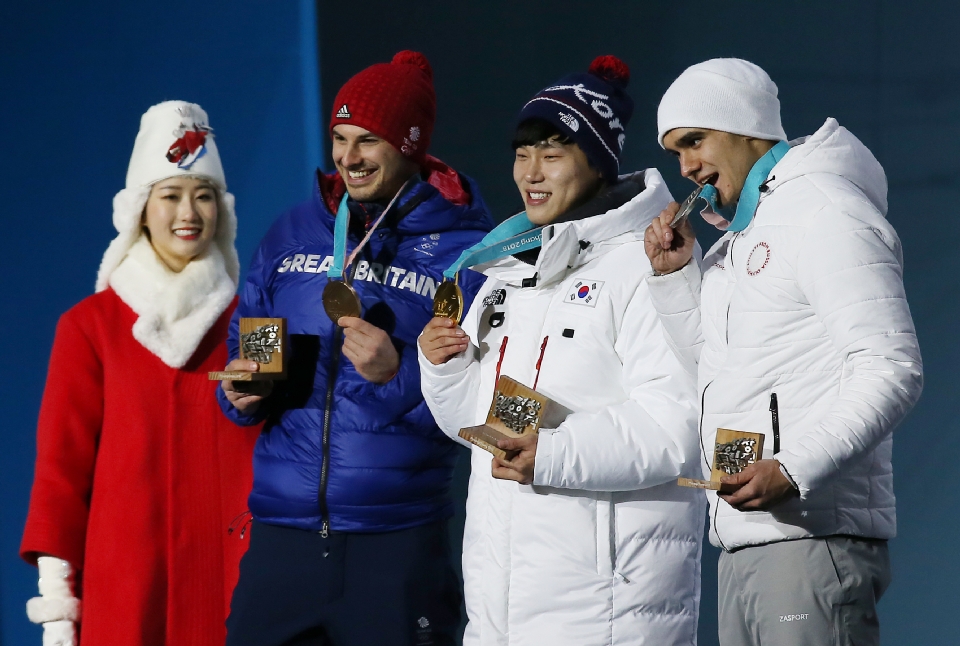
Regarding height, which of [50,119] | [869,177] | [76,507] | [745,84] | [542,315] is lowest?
Answer: [76,507]

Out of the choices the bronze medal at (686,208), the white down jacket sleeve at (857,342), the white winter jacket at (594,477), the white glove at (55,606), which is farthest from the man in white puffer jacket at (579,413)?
the white glove at (55,606)

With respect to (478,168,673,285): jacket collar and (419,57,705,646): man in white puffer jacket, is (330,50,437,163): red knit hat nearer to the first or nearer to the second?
(419,57,705,646): man in white puffer jacket

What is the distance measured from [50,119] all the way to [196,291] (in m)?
0.99

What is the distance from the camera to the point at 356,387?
2.26 meters

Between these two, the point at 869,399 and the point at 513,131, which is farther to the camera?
the point at 513,131

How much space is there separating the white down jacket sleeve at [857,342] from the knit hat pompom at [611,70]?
2.42 ft

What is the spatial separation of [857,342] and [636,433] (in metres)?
0.47

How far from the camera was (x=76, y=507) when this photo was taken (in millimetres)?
2502

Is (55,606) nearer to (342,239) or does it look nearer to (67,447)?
(67,447)

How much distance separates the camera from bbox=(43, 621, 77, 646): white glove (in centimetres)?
244

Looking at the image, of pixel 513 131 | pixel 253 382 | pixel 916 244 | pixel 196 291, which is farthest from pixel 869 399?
pixel 916 244

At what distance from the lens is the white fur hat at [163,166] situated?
104 inches

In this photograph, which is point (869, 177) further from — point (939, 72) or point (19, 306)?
point (19, 306)

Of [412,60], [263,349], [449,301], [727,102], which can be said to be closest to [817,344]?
[727,102]
